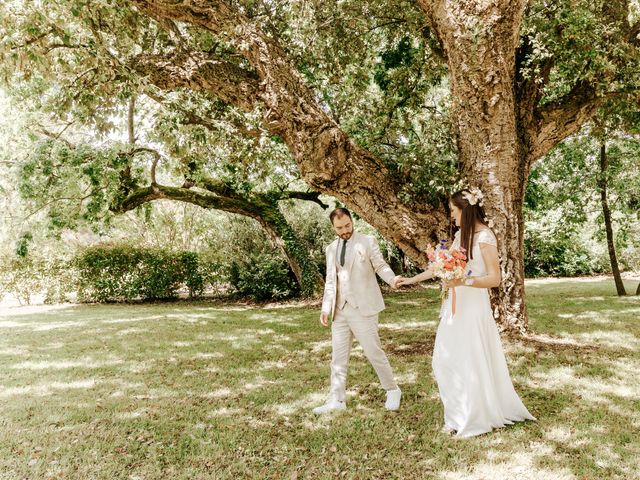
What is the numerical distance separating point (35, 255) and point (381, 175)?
626 inches

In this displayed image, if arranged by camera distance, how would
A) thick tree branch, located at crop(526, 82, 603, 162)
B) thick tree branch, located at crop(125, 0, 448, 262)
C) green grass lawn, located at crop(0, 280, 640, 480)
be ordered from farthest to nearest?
thick tree branch, located at crop(526, 82, 603, 162) → thick tree branch, located at crop(125, 0, 448, 262) → green grass lawn, located at crop(0, 280, 640, 480)

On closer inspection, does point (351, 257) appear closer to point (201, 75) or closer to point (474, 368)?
point (474, 368)

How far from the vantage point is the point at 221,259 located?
17625 millimetres

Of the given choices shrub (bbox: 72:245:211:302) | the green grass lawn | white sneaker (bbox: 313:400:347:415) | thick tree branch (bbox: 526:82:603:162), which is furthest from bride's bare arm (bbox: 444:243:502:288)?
shrub (bbox: 72:245:211:302)

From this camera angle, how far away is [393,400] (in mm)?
5316

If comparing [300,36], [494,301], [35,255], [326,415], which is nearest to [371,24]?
[300,36]

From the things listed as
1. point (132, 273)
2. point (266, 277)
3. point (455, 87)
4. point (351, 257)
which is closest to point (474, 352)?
point (351, 257)

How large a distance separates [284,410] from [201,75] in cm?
546

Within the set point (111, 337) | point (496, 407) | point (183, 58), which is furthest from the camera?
point (111, 337)

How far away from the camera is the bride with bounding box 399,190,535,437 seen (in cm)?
446

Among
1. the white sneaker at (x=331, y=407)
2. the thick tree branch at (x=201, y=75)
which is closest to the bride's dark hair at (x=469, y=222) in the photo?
the white sneaker at (x=331, y=407)

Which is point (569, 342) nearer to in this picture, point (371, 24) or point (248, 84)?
point (248, 84)

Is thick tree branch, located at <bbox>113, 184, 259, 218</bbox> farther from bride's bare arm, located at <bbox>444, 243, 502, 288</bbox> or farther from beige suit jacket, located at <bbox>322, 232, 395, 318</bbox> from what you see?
bride's bare arm, located at <bbox>444, 243, 502, 288</bbox>

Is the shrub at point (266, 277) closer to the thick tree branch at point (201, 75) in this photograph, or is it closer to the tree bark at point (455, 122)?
the thick tree branch at point (201, 75)
